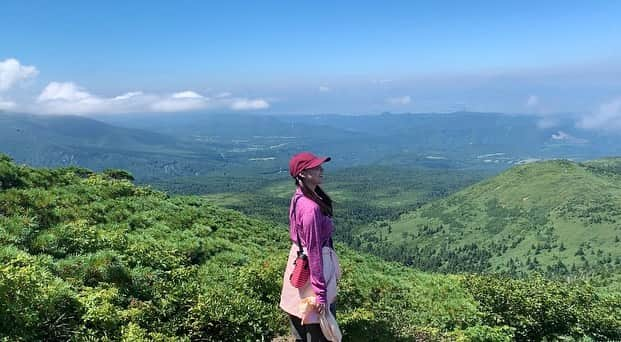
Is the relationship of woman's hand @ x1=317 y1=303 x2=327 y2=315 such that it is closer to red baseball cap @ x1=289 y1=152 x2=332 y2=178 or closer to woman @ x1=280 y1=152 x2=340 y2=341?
woman @ x1=280 y1=152 x2=340 y2=341

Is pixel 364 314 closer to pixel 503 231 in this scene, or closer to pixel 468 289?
pixel 468 289

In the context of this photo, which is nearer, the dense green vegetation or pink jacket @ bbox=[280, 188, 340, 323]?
pink jacket @ bbox=[280, 188, 340, 323]

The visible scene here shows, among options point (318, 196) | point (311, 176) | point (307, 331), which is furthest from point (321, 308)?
point (311, 176)

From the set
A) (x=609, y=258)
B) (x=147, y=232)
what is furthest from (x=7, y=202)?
(x=609, y=258)

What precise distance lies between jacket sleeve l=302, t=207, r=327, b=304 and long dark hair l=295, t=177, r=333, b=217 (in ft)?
0.78

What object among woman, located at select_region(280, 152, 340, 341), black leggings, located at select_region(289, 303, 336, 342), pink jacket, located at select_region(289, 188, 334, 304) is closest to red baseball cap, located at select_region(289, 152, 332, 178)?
woman, located at select_region(280, 152, 340, 341)

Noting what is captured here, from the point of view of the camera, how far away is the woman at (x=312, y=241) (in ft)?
20.9

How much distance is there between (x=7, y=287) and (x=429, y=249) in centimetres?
19778

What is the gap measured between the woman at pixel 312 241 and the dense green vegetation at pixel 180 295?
6.83 feet

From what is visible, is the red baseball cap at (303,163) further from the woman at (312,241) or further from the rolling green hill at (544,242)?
the rolling green hill at (544,242)

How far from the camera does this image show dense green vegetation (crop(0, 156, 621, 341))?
7.36 metres

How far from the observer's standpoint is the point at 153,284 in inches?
376

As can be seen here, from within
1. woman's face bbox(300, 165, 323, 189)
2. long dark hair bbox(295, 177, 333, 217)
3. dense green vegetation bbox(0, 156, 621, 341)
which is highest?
woman's face bbox(300, 165, 323, 189)

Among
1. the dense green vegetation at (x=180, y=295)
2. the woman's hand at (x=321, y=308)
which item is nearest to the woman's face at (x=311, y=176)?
the woman's hand at (x=321, y=308)
